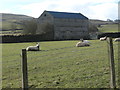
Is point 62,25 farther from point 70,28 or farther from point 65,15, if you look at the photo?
point 65,15

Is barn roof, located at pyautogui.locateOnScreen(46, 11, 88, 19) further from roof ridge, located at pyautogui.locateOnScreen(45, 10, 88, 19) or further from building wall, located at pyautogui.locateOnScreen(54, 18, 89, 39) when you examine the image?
building wall, located at pyautogui.locateOnScreen(54, 18, 89, 39)

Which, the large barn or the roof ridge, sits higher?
the roof ridge

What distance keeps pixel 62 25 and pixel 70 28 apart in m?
3.92

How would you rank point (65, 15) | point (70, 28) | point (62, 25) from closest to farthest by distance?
point (62, 25) → point (70, 28) → point (65, 15)

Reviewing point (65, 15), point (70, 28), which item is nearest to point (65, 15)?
point (65, 15)

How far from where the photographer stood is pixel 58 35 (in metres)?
74.4

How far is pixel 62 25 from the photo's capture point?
254 feet

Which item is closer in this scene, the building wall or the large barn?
the large barn

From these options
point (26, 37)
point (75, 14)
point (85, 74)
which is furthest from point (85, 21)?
point (85, 74)

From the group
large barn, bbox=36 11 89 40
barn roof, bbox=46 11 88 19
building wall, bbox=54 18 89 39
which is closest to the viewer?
large barn, bbox=36 11 89 40

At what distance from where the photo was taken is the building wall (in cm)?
7488

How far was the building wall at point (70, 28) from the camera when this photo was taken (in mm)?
74875

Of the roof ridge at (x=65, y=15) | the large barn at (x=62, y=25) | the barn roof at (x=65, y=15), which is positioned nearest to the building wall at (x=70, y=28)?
the large barn at (x=62, y=25)

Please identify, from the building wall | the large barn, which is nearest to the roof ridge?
the large barn
